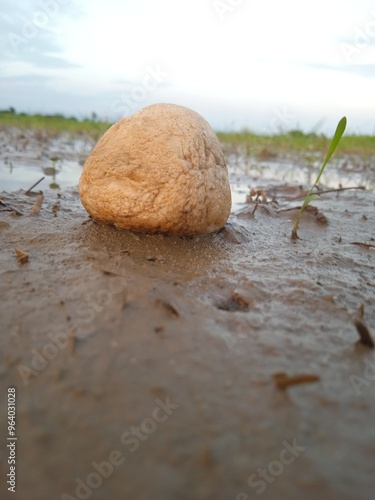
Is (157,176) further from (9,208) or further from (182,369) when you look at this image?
(182,369)

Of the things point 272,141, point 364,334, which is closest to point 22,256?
point 364,334

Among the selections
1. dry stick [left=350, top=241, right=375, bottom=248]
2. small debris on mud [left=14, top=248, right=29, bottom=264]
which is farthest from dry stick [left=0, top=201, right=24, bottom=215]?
dry stick [left=350, top=241, right=375, bottom=248]

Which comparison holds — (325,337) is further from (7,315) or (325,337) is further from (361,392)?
(7,315)

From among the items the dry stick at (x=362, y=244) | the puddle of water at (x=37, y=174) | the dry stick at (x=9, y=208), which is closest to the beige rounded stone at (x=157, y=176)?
the dry stick at (x=9, y=208)

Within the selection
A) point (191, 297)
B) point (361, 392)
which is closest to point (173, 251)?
point (191, 297)

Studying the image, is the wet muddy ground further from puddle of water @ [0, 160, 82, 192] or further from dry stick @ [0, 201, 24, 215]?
puddle of water @ [0, 160, 82, 192]

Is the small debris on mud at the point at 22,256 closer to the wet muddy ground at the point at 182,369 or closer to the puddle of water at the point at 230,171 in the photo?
the wet muddy ground at the point at 182,369

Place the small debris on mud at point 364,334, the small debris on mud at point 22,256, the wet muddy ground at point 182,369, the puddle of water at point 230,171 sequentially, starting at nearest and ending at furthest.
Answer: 1. the wet muddy ground at point 182,369
2. the small debris on mud at point 364,334
3. the small debris on mud at point 22,256
4. the puddle of water at point 230,171
